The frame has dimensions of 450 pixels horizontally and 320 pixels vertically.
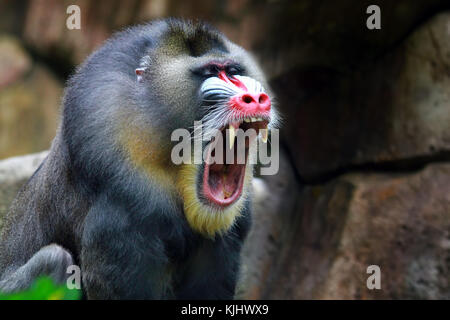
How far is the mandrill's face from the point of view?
3.53 m

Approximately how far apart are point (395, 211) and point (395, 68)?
132 centimetres

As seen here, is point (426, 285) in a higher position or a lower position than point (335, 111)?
lower

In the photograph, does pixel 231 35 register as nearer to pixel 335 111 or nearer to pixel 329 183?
pixel 335 111

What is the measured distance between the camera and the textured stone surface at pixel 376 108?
588 centimetres

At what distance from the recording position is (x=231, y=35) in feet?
22.0

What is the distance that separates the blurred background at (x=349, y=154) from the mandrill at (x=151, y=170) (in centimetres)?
221

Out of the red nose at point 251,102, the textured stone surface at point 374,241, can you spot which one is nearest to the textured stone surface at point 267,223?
the textured stone surface at point 374,241

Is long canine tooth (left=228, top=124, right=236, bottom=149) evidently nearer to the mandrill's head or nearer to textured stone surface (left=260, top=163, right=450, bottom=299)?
the mandrill's head

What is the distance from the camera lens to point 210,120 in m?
3.56

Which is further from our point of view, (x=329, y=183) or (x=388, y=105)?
(x=329, y=183)

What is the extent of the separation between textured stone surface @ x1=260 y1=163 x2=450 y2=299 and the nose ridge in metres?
2.87

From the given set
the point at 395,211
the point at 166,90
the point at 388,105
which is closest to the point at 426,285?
the point at 395,211
